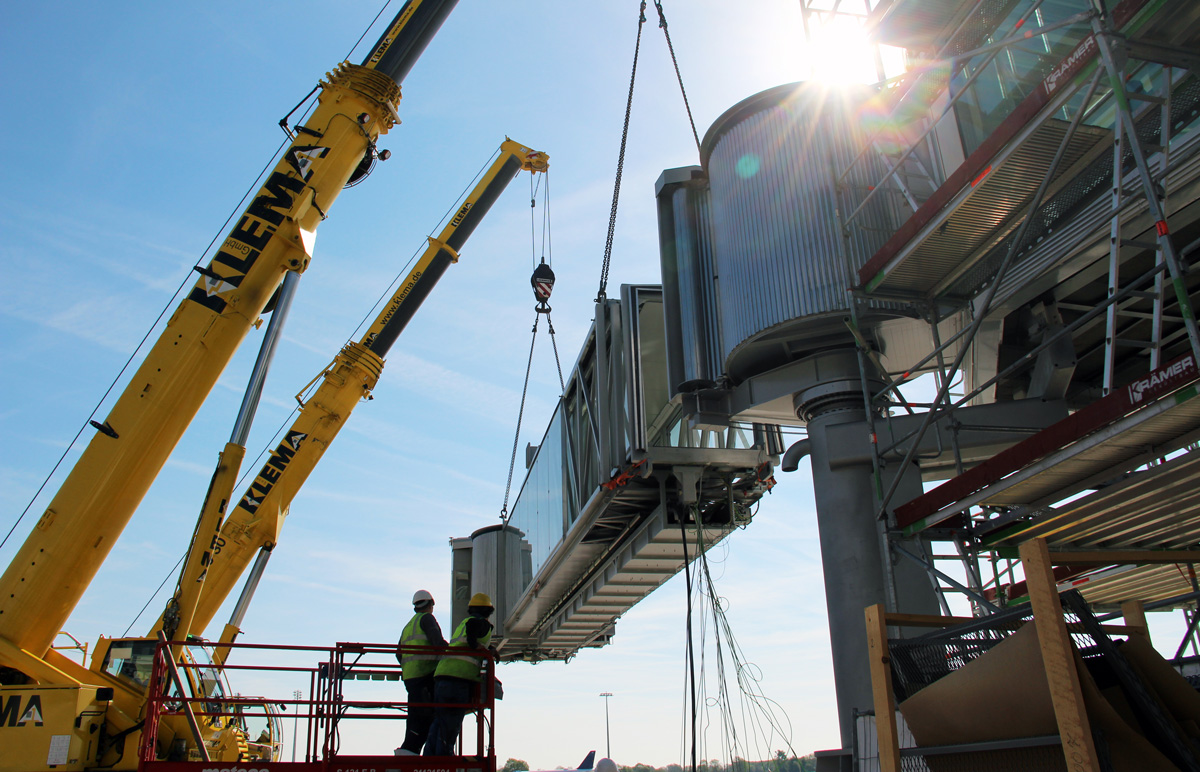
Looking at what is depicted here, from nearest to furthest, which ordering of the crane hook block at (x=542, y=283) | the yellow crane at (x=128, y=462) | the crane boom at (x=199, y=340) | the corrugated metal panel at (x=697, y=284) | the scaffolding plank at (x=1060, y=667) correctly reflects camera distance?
the scaffolding plank at (x=1060, y=667)
the yellow crane at (x=128, y=462)
the crane boom at (x=199, y=340)
the corrugated metal panel at (x=697, y=284)
the crane hook block at (x=542, y=283)

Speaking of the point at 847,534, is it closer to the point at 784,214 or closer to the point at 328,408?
the point at 784,214

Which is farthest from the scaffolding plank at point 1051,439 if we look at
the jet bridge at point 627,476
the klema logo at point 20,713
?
the klema logo at point 20,713

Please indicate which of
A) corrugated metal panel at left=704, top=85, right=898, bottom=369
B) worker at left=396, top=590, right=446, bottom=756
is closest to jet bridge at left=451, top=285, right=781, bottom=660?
corrugated metal panel at left=704, top=85, right=898, bottom=369

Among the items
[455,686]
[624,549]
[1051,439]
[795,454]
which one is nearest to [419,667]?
[455,686]

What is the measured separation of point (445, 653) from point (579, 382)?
8.18 meters

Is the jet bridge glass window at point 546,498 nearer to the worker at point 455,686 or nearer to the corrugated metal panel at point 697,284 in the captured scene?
the corrugated metal panel at point 697,284

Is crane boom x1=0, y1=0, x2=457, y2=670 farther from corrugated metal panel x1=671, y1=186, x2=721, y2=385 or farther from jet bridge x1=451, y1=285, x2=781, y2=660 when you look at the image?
corrugated metal panel x1=671, y1=186, x2=721, y2=385

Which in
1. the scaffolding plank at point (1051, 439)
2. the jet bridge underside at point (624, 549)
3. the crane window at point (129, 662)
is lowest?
the crane window at point (129, 662)

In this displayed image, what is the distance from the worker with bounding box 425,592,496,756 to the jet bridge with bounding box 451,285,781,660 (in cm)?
484

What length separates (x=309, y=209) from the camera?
15.5 metres

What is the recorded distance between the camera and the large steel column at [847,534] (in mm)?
11320

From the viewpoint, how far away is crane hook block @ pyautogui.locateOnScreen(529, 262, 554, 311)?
23.8 metres

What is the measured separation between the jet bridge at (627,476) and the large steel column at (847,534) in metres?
1.99

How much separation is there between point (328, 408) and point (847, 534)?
13.5 m
